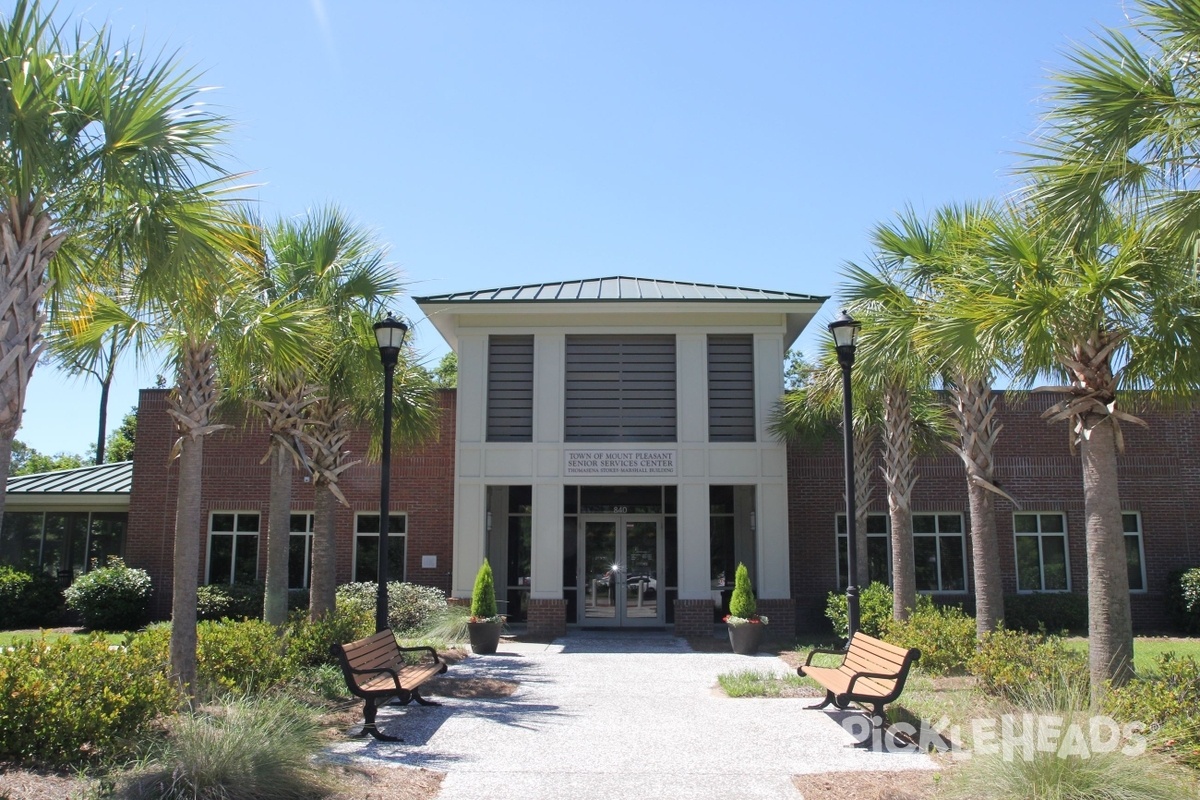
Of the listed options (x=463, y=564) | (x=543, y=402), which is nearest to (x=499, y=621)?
(x=463, y=564)

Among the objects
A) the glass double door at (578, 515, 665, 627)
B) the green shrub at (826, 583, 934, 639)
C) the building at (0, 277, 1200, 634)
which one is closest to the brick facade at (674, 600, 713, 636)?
the building at (0, 277, 1200, 634)

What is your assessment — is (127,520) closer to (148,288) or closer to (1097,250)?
(148,288)

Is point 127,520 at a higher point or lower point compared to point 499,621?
higher

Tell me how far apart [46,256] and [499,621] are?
10576 millimetres

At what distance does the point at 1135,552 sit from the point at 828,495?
719 cm

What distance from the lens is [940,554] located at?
20.9m

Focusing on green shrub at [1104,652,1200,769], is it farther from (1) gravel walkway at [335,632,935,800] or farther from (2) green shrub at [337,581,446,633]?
(2) green shrub at [337,581,446,633]

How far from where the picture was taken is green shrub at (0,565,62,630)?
2019 cm

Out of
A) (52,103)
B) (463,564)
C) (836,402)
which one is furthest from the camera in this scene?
(463,564)

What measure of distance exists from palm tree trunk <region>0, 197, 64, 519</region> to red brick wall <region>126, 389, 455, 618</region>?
46.7ft

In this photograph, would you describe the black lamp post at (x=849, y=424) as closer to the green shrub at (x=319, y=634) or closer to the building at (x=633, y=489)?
the building at (x=633, y=489)

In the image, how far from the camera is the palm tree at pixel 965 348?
32.6 feet

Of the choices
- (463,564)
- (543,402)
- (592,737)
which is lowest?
(592,737)

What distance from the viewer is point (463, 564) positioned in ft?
59.1
